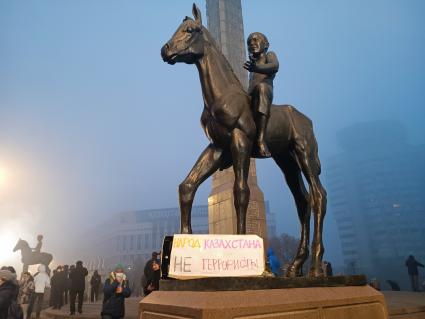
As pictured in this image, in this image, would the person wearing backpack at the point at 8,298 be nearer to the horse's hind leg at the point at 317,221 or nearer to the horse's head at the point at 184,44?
the horse's head at the point at 184,44

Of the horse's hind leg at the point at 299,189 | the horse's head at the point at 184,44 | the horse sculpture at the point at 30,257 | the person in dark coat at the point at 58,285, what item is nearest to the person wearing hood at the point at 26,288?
the person in dark coat at the point at 58,285

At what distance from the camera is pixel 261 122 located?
3.85m

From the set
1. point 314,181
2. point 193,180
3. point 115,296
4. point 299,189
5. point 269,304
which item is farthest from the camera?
point 115,296

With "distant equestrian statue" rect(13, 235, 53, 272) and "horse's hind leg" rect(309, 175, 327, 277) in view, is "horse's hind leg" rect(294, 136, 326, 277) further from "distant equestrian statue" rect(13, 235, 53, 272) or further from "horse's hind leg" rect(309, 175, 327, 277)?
"distant equestrian statue" rect(13, 235, 53, 272)

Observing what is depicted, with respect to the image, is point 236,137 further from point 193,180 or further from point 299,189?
point 299,189

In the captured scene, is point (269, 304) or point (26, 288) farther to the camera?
point (26, 288)

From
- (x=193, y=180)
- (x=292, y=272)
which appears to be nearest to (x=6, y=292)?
(x=193, y=180)

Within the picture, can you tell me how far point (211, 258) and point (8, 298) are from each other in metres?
5.69

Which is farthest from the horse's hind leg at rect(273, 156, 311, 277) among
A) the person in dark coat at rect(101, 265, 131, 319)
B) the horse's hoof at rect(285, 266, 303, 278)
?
the person in dark coat at rect(101, 265, 131, 319)

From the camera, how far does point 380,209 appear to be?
11569 cm

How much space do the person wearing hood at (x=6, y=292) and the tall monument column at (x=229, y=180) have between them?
8148 mm

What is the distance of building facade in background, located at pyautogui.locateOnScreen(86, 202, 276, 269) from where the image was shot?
106938 mm

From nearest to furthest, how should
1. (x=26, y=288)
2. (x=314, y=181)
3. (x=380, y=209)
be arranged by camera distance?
(x=314, y=181) → (x=26, y=288) → (x=380, y=209)

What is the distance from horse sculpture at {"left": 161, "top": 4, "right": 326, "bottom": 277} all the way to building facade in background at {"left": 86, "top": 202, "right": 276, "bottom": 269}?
9872 cm
